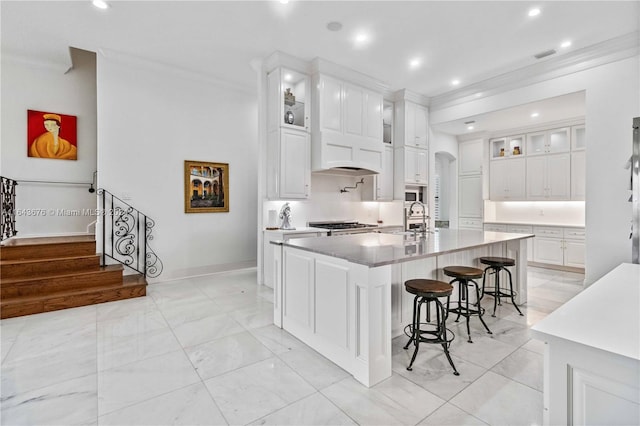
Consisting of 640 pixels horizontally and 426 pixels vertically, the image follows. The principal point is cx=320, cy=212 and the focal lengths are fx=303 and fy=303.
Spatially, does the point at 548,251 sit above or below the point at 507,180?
below

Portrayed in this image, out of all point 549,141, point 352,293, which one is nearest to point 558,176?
point 549,141

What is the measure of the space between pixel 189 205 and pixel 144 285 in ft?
5.03

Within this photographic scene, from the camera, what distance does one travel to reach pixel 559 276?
5391mm

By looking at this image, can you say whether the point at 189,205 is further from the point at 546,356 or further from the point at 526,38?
the point at 526,38

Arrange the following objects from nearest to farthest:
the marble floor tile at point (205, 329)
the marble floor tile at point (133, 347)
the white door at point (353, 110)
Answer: the marble floor tile at point (133, 347)
the marble floor tile at point (205, 329)
the white door at point (353, 110)

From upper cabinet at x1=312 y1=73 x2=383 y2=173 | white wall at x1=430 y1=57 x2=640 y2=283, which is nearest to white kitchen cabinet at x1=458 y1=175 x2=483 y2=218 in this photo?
white wall at x1=430 y1=57 x2=640 y2=283

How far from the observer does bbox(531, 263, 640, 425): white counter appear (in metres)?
0.88

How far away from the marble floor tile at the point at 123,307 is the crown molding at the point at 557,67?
6216 mm

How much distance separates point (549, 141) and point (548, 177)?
73cm

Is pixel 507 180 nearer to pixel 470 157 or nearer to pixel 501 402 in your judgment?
pixel 470 157

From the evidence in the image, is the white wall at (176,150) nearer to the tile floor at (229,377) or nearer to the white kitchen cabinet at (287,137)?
the white kitchen cabinet at (287,137)

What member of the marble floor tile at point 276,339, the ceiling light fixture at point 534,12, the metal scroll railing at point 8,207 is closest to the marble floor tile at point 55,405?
the marble floor tile at point 276,339

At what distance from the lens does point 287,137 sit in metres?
4.66

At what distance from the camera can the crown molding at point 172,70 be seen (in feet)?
14.7
